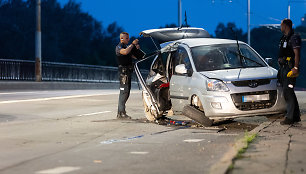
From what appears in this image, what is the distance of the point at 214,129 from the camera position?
10969 millimetres

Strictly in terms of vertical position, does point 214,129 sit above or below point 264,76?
below

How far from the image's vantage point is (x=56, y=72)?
3506 centimetres

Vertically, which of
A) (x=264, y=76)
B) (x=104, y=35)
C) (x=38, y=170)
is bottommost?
(x=38, y=170)

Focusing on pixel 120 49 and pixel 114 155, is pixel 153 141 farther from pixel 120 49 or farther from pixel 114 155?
pixel 120 49

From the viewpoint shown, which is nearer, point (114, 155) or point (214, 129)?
point (114, 155)

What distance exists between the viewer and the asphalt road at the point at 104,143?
6.85 metres

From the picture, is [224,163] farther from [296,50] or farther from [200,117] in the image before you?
[200,117]

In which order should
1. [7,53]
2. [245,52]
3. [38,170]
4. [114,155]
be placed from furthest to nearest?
1. [7,53]
2. [245,52]
3. [114,155]
4. [38,170]

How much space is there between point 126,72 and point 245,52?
2.66 meters

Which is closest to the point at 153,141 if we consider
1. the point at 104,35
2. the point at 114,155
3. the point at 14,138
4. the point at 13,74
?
the point at 114,155

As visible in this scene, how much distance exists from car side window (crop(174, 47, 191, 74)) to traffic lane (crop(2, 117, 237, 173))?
1.74 metres

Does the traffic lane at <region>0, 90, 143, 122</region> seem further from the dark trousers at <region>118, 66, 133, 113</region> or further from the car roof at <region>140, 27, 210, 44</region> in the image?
the car roof at <region>140, 27, 210, 44</region>

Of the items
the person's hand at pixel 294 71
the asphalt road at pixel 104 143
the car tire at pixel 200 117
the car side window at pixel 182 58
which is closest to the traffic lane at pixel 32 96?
the asphalt road at pixel 104 143

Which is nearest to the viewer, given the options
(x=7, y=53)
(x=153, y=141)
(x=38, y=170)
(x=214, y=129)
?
(x=38, y=170)
